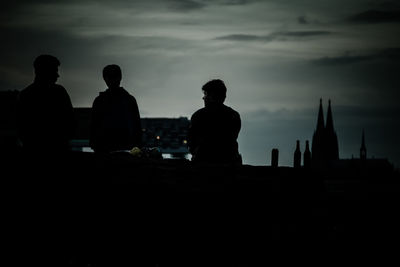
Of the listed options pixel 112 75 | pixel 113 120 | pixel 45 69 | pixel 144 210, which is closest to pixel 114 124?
pixel 113 120

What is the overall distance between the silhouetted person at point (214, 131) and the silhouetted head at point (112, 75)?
3.35ft

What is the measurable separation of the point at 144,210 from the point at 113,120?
331 cm

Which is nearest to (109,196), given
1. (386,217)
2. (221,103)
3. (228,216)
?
(228,216)

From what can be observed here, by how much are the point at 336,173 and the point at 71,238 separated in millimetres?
187524

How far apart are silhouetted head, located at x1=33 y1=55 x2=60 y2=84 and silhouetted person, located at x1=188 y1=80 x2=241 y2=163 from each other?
5.53ft

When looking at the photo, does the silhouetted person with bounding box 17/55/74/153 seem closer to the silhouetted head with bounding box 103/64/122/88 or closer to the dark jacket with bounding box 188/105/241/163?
the silhouetted head with bounding box 103/64/122/88

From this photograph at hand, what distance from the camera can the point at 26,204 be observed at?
319cm

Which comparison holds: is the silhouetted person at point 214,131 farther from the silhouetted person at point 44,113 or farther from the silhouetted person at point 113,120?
the silhouetted person at point 44,113

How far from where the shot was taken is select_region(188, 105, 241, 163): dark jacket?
6.42 m

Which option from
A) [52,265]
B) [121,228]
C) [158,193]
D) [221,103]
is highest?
[221,103]

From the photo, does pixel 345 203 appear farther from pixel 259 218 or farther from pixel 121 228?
pixel 121 228

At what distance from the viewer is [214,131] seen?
21.1 feet

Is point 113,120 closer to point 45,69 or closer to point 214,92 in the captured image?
point 45,69

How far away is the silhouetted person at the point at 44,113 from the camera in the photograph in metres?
5.36
